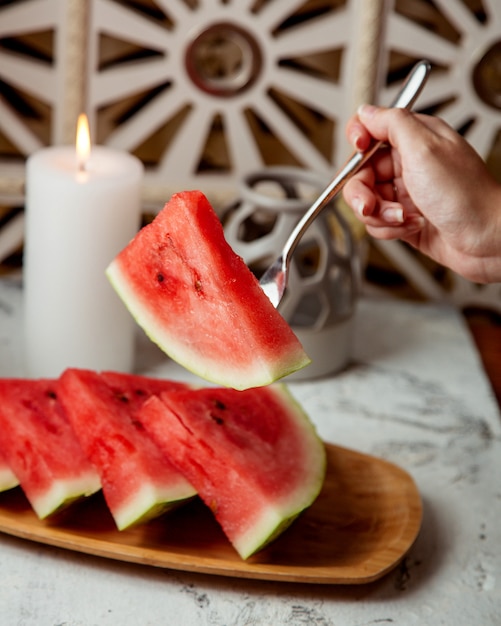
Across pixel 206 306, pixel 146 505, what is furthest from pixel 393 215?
pixel 146 505

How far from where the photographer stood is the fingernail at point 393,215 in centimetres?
99

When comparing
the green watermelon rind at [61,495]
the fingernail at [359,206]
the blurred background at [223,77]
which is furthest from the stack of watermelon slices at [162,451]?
the blurred background at [223,77]

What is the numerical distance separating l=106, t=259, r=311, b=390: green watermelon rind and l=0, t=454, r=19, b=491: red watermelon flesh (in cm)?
19

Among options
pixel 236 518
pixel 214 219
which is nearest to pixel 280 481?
pixel 236 518

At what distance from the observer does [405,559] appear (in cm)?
90

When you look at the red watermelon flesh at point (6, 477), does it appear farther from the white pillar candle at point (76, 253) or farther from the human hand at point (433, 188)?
the human hand at point (433, 188)

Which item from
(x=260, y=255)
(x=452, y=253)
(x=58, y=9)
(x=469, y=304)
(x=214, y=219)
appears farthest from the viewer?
(x=469, y=304)

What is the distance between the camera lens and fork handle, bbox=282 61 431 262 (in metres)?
0.90

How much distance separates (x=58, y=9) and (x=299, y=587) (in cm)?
85

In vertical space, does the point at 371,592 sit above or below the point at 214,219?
below

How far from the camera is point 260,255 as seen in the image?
1.15 meters

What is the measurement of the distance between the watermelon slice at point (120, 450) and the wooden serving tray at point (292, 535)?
1.4 inches

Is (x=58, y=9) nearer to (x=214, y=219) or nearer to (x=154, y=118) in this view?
(x=154, y=118)

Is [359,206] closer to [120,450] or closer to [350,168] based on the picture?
[350,168]
